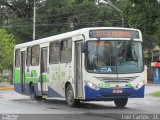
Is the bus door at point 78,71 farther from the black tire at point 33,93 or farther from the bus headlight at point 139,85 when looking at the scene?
the black tire at point 33,93

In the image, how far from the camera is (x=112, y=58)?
779 inches

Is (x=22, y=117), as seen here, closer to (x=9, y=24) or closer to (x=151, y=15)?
(x=151, y=15)

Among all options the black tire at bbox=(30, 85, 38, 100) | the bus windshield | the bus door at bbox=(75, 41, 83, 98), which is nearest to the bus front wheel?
the bus door at bbox=(75, 41, 83, 98)

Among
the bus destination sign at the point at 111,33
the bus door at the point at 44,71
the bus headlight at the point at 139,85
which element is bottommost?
the bus headlight at the point at 139,85

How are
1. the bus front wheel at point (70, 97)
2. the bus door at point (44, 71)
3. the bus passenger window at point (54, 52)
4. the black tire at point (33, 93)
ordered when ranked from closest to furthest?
1. the bus front wheel at point (70, 97)
2. the bus passenger window at point (54, 52)
3. the bus door at point (44, 71)
4. the black tire at point (33, 93)

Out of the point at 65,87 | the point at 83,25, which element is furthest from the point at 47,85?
the point at 83,25

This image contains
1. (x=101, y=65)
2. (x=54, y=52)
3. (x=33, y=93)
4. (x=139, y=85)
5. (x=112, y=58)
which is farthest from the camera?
(x=33, y=93)

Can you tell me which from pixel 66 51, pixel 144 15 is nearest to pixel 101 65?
pixel 66 51

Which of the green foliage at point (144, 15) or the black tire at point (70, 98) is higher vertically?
the green foliage at point (144, 15)

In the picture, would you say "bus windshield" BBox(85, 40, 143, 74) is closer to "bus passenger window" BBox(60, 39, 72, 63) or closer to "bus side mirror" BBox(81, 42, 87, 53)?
"bus side mirror" BBox(81, 42, 87, 53)

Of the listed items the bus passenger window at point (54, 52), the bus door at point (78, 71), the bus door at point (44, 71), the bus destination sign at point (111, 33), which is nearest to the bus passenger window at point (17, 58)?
the bus door at point (44, 71)

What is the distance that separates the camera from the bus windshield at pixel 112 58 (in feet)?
64.6

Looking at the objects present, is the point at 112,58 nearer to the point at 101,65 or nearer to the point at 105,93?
the point at 101,65

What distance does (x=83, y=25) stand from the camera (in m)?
68.6
